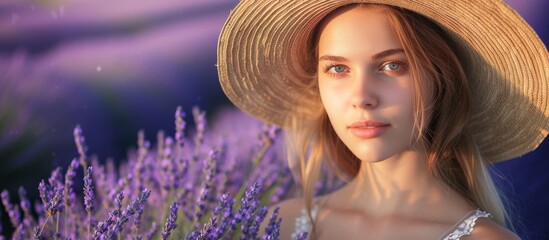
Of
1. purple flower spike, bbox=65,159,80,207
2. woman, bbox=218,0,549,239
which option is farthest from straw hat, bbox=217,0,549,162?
purple flower spike, bbox=65,159,80,207

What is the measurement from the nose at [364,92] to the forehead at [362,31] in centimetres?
7

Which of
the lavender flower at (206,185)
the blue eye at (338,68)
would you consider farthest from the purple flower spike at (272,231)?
the blue eye at (338,68)

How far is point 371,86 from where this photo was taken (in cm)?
214

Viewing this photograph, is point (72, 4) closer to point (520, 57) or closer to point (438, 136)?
point (438, 136)

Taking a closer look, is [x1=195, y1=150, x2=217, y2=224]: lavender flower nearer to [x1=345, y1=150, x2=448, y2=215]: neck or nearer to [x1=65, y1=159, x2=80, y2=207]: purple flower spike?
[x1=65, y1=159, x2=80, y2=207]: purple flower spike

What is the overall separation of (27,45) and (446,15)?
1.60m

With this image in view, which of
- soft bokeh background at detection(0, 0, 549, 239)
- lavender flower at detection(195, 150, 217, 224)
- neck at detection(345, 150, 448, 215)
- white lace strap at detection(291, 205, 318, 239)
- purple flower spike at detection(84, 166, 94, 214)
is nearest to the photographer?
purple flower spike at detection(84, 166, 94, 214)

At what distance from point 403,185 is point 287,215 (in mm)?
467

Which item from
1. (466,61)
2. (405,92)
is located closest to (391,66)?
(405,92)

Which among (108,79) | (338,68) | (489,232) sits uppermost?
(108,79)

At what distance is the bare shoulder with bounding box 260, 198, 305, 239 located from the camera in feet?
8.68

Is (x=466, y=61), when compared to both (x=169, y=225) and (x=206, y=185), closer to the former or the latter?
(x=206, y=185)

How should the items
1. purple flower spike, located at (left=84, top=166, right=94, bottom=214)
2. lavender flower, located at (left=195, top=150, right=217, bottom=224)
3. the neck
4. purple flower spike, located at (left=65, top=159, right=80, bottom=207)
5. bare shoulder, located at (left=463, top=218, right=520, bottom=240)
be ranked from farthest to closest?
the neck → bare shoulder, located at (left=463, top=218, right=520, bottom=240) → lavender flower, located at (left=195, top=150, right=217, bottom=224) → purple flower spike, located at (left=65, top=159, right=80, bottom=207) → purple flower spike, located at (left=84, top=166, right=94, bottom=214)

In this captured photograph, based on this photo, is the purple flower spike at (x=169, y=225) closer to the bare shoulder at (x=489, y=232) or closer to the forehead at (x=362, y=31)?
the forehead at (x=362, y=31)
